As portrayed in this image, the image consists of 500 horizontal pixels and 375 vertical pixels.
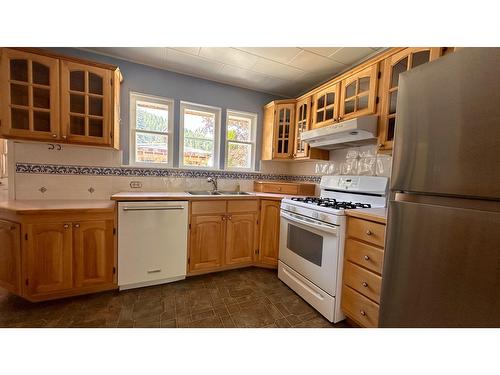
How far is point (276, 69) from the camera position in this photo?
7.89ft

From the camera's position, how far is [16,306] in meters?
1.61

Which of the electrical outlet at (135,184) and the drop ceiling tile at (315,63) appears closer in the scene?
the drop ceiling tile at (315,63)

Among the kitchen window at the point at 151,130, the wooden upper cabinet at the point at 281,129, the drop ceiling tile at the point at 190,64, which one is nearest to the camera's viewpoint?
the drop ceiling tile at the point at 190,64

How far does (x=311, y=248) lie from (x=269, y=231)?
70 cm

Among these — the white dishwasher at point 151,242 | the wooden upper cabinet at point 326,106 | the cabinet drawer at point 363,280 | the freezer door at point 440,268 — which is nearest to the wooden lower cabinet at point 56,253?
the white dishwasher at point 151,242

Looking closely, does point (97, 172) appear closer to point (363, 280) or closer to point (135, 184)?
point (135, 184)

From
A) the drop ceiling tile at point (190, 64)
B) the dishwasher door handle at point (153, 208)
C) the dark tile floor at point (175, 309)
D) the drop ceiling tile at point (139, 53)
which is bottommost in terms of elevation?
the dark tile floor at point (175, 309)

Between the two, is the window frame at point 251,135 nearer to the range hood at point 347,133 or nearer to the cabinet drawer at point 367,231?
the range hood at point 347,133

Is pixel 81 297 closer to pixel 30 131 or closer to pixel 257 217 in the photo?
pixel 30 131

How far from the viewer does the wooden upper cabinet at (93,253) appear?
1.69 metres

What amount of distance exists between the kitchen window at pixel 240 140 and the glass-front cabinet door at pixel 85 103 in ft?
4.77

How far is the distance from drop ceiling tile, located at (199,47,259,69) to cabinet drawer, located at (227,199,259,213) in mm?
1632

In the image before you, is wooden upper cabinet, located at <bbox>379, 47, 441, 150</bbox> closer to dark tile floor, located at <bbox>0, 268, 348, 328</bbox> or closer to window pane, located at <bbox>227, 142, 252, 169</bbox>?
dark tile floor, located at <bbox>0, 268, 348, 328</bbox>
